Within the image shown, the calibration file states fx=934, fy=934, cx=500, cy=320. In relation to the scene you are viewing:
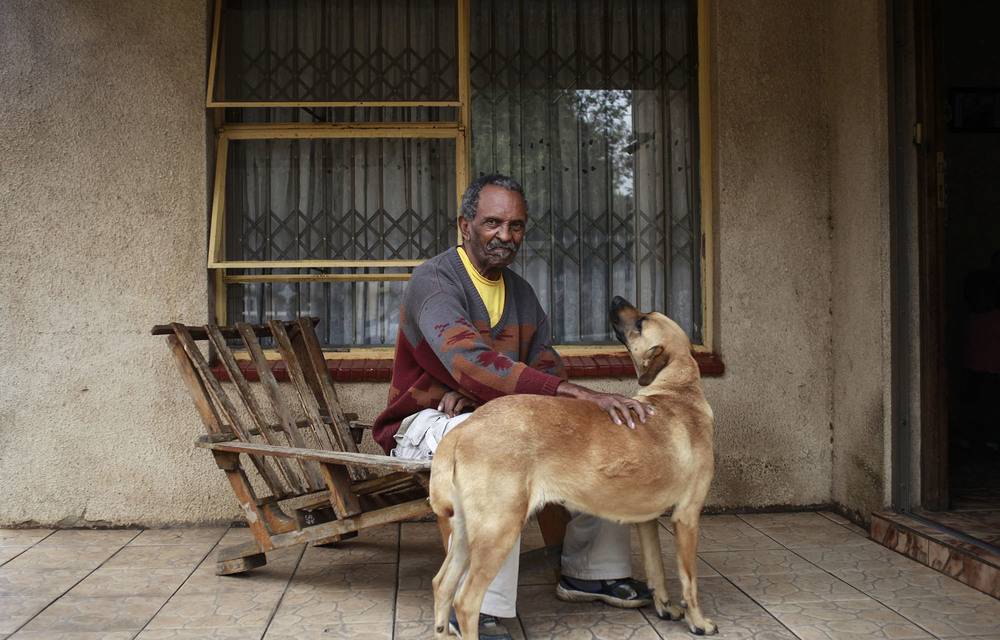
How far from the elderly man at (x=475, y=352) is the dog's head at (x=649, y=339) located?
1.09 ft

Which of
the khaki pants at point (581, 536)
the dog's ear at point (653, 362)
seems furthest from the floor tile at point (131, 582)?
the dog's ear at point (653, 362)

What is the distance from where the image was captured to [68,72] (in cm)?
527

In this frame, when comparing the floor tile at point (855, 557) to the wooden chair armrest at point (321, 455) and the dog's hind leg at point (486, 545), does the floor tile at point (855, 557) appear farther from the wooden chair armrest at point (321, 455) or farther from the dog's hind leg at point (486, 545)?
the wooden chair armrest at point (321, 455)

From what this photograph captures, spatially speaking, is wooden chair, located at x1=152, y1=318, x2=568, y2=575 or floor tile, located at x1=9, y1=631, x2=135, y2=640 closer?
floor tile, located at x1=9, y1=631, x2=135, y2=640

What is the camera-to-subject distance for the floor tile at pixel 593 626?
3506 mm

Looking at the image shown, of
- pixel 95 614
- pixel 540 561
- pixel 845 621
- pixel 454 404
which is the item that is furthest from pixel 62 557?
pixel 845 621

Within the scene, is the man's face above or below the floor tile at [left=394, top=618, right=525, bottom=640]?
above

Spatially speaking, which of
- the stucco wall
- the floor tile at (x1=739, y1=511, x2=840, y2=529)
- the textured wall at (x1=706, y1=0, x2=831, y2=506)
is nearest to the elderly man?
the stucco wall

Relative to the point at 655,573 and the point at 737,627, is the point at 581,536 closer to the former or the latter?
the point at 655,573

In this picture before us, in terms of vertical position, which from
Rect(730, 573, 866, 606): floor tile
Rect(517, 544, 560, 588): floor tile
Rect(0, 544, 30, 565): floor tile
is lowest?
Rect(730, 573, 866, 606): floor tile

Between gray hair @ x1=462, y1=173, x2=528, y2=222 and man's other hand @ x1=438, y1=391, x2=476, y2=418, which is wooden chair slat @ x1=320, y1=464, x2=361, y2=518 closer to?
man's other hand @ x1=438, y1=391, x2=476, y2=418

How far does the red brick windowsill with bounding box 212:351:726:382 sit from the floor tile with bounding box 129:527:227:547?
860mm

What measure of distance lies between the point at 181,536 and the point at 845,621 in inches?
135

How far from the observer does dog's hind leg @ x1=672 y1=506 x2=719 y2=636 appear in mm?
3434
